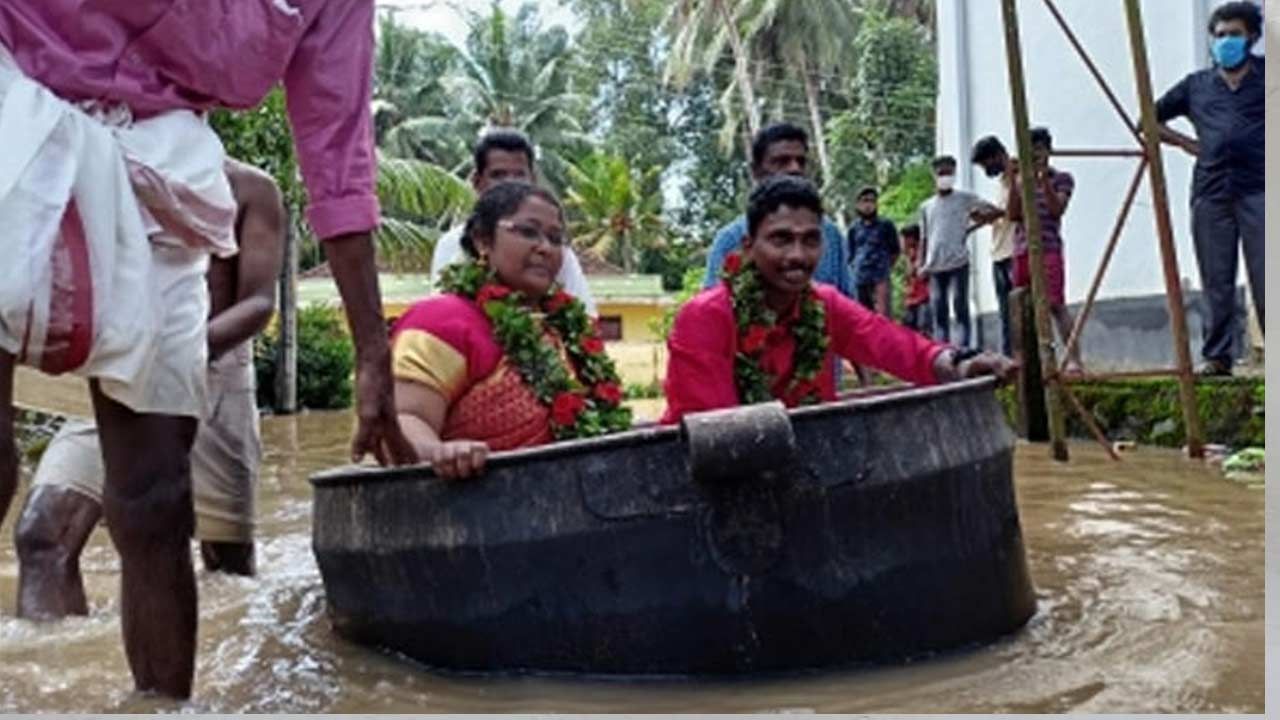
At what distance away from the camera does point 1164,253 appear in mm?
6195

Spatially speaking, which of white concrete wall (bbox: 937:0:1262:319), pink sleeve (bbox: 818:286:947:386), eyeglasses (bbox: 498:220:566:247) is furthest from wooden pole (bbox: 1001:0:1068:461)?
white concrete wall (bbox: 937:0:1262:319)

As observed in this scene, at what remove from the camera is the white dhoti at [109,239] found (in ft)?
6.87

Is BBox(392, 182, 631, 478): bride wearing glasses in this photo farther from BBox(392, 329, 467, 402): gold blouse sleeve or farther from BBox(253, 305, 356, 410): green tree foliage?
BBox(253, 305, 356, 410): green tree foliage

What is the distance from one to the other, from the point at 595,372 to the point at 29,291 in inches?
78.2

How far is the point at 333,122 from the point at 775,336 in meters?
1.70

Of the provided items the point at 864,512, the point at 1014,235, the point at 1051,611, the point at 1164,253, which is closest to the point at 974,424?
the point at 864,512

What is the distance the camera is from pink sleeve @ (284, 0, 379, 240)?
246cm

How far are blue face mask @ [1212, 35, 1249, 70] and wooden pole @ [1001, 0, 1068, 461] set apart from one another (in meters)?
0.91

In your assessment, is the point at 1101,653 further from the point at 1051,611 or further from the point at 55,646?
the point at 55,646

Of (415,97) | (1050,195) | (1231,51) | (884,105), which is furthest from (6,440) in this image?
(415,97)

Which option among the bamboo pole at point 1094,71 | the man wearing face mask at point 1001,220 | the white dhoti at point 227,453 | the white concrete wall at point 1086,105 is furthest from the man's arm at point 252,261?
the white concrete wall at point 1086,105

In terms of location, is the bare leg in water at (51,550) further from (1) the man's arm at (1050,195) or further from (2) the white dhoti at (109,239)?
(1) the man's arm at (1050,195)

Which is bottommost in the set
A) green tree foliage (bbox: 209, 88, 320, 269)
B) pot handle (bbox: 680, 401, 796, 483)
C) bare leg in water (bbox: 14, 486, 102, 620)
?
bare leg in water (bbox: 14, 486, 102, 620)

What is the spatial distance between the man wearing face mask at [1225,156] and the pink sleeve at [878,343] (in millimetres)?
3113
